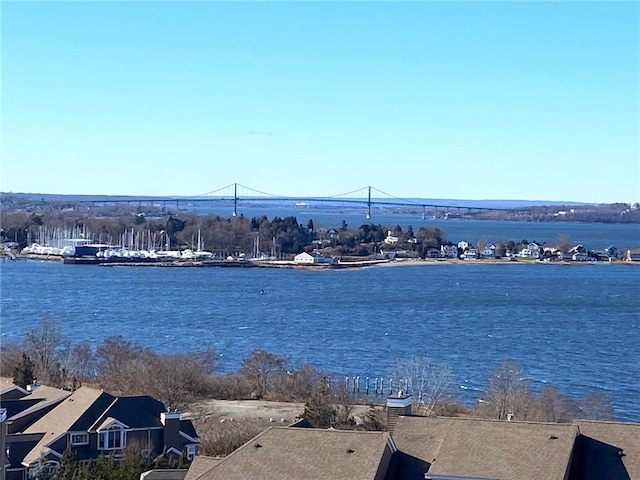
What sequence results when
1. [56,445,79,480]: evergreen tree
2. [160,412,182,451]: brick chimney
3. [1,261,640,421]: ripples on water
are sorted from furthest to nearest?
[1,261,640,421]: ripples on water → [160,412,182,451]: brick chimney → [56,445,79,480]: evergreen tree

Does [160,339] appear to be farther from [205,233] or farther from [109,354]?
[205,233]

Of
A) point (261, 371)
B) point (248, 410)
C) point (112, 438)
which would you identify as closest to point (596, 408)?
point (248, 410)

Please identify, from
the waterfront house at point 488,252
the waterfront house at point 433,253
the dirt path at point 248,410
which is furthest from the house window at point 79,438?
the waterfront house at point 488,252

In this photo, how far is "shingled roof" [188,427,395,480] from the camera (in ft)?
15.8

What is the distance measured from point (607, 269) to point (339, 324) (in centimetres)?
2728

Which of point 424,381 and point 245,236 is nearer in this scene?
point 424,381

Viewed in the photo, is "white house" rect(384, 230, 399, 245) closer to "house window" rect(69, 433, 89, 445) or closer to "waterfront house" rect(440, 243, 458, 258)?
"waterfront house" rect(440, 243, 458, 258)

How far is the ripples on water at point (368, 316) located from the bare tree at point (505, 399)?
2.35ft

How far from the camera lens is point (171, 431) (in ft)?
27.8

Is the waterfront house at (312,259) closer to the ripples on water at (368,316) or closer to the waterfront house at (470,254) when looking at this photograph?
the ripples on water at (368,316)

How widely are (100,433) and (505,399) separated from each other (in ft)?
16.0

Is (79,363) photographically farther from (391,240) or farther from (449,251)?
(391,240)

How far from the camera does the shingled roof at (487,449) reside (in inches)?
184

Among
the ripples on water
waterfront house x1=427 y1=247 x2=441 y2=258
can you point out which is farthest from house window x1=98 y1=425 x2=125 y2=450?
waterfront house x1=427 y1=247 x2=441 y2=258
